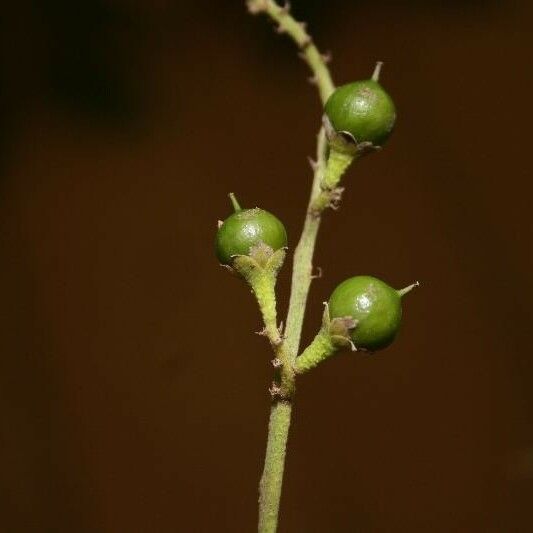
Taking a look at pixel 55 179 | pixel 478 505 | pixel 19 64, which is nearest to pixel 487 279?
pixel 478 505

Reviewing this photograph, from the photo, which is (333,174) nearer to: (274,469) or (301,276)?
(301,276)

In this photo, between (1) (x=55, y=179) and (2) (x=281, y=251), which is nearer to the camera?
(2) (x=281, y=251)

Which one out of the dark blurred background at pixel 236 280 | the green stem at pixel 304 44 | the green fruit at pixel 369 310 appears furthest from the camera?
the dark blurred background at pixel 236 280

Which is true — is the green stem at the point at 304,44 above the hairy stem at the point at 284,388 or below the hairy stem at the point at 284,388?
above

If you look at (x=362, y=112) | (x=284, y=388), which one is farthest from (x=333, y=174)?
(x=284, y=388)

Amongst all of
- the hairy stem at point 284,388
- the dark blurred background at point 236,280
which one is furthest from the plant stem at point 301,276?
the dark blurred background at point 236,280

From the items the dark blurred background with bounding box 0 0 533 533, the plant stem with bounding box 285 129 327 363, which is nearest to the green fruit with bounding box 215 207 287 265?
the plant stem with bounding box 285 129 327 363

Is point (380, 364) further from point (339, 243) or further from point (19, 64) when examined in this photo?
point (19, 64)

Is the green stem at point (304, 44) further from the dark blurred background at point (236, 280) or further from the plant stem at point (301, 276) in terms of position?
the dark blurred background at point (236, 280)
